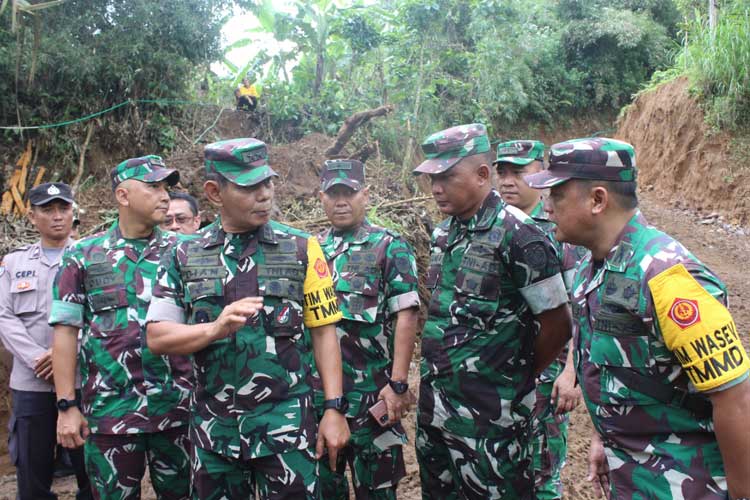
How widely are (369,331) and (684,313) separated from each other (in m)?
1.96

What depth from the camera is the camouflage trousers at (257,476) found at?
2.29 meters

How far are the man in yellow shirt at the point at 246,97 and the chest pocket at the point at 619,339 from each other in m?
9.05

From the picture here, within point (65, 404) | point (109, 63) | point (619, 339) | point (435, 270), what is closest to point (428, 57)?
point (109, 63)

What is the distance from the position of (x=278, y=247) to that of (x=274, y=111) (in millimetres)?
8376

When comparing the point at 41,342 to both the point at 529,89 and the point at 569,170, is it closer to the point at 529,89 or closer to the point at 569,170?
the point at 569,170

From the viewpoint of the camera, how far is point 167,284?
2.39 meters

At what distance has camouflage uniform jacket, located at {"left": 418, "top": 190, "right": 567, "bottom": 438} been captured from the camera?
101 inches

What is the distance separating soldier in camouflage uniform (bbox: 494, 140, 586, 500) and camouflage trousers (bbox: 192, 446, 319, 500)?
1.32 m

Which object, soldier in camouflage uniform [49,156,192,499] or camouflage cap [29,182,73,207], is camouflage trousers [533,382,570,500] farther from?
camouflage cap [29,182,73,207]

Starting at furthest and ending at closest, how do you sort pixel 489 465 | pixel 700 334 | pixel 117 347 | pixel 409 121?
pixel 409 121 < pixel 117 347 < pixel 489 465 < pixel 700 334

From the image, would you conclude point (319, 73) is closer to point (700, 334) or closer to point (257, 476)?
point (257, 476)

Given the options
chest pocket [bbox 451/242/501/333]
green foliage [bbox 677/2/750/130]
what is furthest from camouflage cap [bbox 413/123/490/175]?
green foliage [bbox 677/2/750/130]

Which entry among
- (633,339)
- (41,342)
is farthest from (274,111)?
(633,339)

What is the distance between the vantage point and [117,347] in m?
3.01
